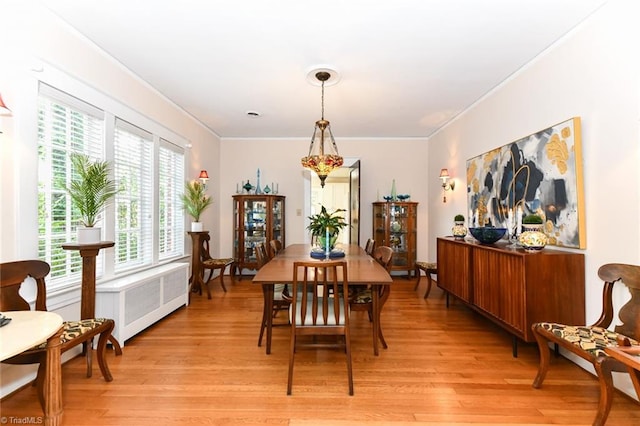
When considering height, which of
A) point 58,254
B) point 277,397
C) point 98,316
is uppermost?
point 58,254

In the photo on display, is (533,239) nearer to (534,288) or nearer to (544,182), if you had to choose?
(534,288)

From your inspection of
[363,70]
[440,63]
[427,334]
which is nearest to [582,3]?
[440,63]

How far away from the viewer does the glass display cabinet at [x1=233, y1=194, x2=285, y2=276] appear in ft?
18.5

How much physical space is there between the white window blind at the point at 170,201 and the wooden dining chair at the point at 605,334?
4.06 m

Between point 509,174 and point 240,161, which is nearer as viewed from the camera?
point 509,174

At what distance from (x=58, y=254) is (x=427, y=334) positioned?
11.0 ft

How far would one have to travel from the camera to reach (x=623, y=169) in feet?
6.93

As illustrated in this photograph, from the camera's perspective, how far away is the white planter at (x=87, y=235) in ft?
7.79

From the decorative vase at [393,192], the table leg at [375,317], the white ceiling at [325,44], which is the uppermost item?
the white ceiling at [325,44]

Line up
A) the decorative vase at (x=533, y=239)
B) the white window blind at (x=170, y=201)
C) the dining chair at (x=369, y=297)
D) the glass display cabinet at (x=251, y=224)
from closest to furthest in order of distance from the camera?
1. the decorative vase at (x=533, y=239)
2. the dining chair at (x=369, y=297)
3. the white window blind at (x=170, y=201)
4. the glass display cabinet at (x=251, y=224)

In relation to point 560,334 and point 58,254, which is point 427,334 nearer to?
point 560,334

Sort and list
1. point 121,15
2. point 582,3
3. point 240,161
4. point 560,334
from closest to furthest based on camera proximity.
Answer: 1. point 560,334
2. point 582,3
3. point 121,15
4. point 240,161

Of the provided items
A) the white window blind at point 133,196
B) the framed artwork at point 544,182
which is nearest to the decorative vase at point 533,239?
the framed artwork at point 544,182

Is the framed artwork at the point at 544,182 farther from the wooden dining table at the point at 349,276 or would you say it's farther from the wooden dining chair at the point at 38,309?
the wooden dining chair at the point at 38,309
